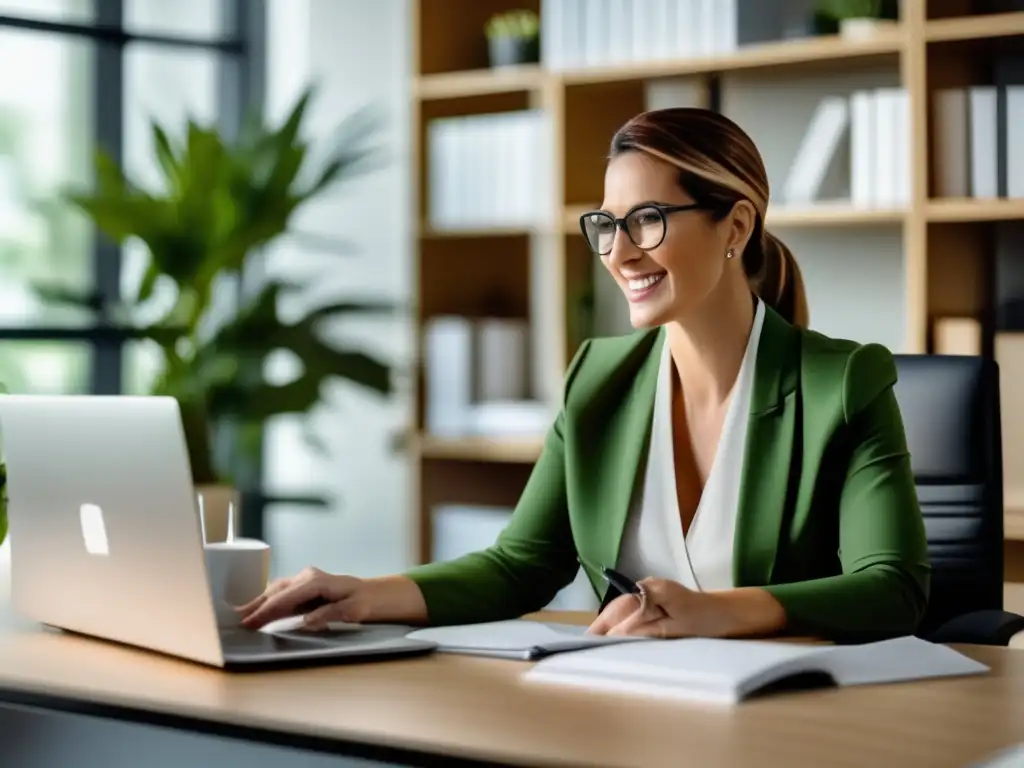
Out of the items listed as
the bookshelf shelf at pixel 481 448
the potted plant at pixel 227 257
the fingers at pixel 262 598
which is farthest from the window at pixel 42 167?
the fingers at pixel 262 598

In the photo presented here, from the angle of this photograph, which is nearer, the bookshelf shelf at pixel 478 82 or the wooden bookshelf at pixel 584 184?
the wooden bookshelf at pixel 584 184

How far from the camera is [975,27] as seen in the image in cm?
339

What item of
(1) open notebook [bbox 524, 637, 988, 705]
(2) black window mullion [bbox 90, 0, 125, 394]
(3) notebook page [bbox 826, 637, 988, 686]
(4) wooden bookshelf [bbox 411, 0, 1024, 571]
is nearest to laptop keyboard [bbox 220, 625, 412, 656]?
(1) open notebook [bbox 524, 637, 988, 705]

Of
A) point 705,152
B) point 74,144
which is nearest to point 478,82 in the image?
point 74,144

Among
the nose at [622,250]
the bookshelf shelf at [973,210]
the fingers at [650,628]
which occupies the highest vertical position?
the bookshelf shelf at [973,210]

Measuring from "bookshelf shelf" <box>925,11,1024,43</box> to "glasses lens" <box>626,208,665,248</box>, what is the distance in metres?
1.77

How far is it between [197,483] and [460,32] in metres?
1.46

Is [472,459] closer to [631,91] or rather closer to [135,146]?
[631,91]

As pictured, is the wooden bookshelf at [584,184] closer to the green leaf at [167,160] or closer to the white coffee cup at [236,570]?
the green leaf at [167,160]

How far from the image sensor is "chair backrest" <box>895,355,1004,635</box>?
93.4 inches

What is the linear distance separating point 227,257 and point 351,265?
100 centimetres

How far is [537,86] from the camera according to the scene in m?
4.07

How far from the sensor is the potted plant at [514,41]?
13.6 ft

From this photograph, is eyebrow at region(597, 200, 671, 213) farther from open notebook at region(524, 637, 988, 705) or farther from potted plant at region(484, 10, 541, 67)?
potted plant at region(484, 10, 541, 67)
